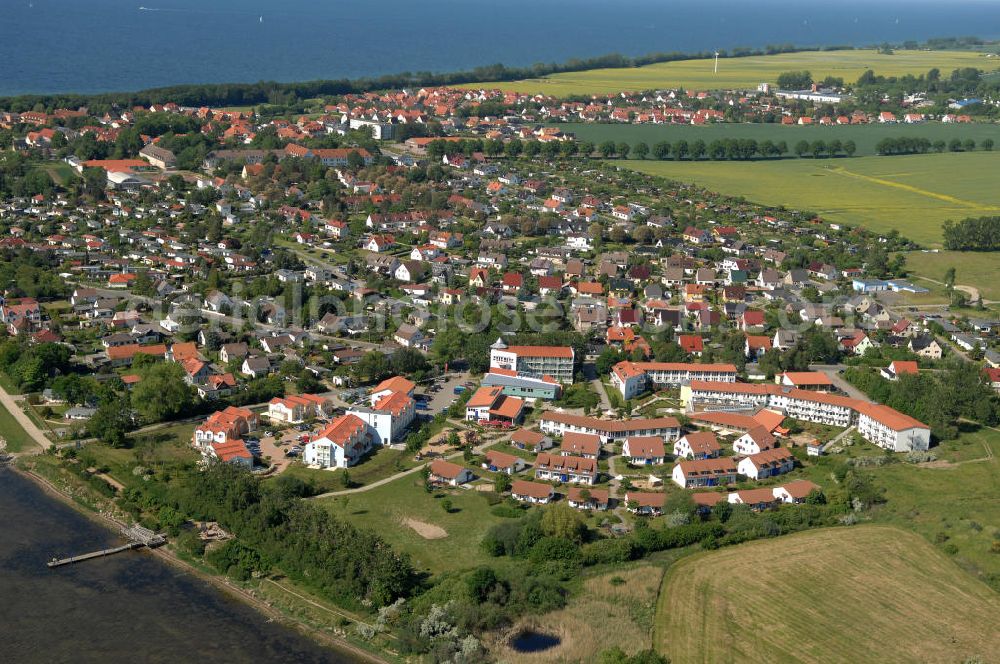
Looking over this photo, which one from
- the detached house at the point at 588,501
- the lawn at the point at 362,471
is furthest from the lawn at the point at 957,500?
the lawn at the point at 362,471

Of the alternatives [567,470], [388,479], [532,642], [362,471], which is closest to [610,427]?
[567,470]

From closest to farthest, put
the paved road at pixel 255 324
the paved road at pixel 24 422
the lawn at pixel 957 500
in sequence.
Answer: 1. the lawn at pixel 957 500
2. the paved road at pixel 24 422
3. the paved road at pixel 255 324

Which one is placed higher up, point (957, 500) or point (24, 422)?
point (24, 422)

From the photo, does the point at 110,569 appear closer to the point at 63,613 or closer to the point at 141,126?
the point at 63,613

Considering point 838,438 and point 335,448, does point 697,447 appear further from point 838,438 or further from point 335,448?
point 335,448

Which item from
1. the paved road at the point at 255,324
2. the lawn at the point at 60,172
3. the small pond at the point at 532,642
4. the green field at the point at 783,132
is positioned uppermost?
the lawn at the point at 60,172

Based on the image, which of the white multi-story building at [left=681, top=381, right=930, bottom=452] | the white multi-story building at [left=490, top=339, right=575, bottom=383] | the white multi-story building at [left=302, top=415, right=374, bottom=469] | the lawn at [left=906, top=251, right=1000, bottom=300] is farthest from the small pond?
the lawn at [left=906, top=251, right=1000, bottom=300]

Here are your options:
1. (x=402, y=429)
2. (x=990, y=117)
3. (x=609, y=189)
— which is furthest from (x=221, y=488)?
(x=990, y=117)

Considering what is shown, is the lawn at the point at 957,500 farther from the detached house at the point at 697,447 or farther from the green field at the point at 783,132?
the green field at the point at 783,132
